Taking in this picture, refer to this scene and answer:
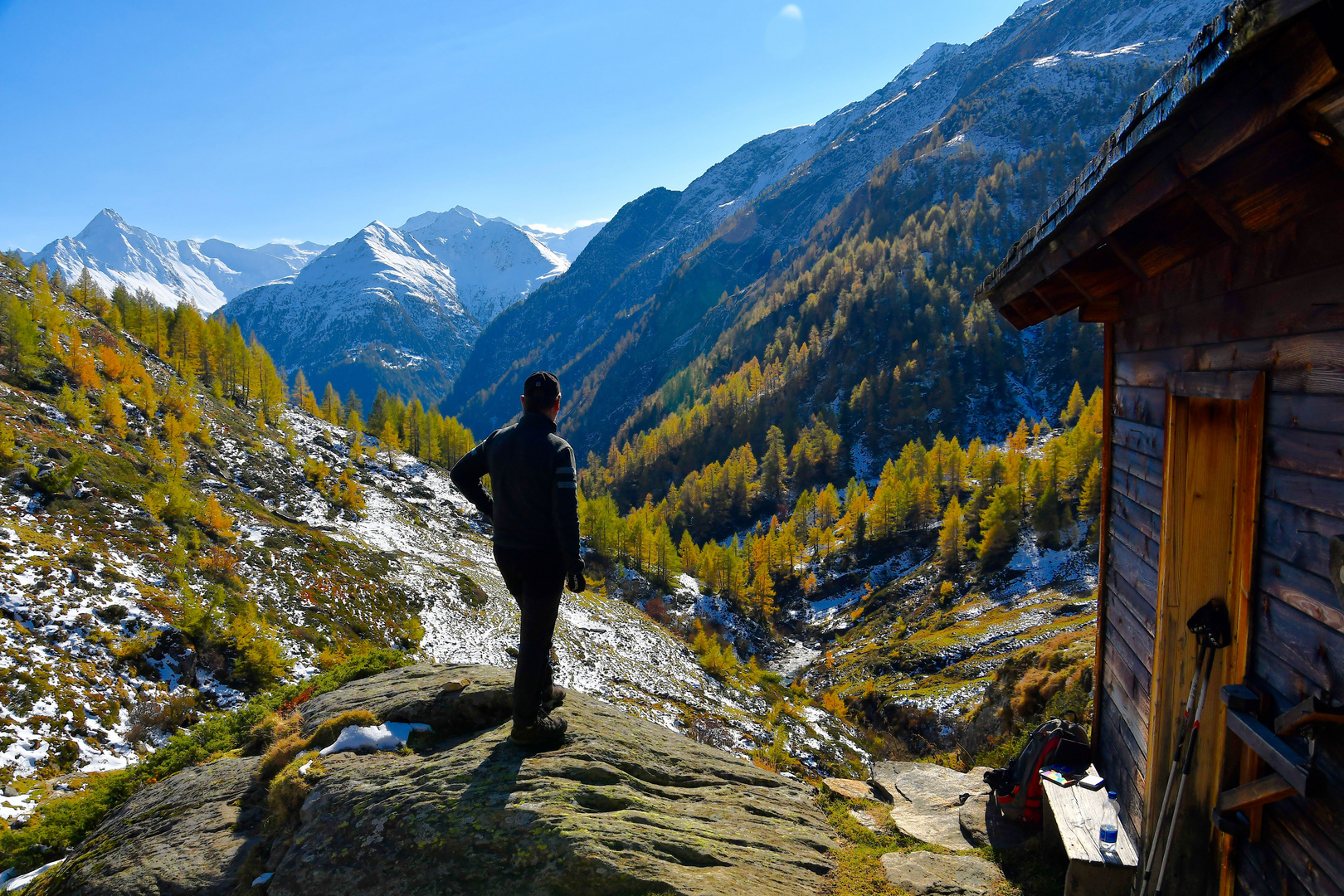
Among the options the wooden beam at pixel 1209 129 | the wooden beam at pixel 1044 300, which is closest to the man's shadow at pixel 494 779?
the wooden beam at pixel 1209 129

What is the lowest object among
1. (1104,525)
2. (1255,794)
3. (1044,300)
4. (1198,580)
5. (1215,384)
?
(1255,794)

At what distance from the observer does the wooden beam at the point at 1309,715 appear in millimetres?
2721

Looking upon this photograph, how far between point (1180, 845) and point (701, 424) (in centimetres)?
13756

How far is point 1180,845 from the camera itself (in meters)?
4.38

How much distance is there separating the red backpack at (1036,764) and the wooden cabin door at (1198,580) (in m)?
2.06

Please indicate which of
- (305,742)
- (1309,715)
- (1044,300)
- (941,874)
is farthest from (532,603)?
(1044,300)

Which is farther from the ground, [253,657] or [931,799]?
[931,799]

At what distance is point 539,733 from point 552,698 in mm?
799

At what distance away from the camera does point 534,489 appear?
5730 millimetres

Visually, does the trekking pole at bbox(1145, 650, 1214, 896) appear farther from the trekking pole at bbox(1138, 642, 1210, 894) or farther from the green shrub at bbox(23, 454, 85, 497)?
the green shrub at bbox(23, 454, 85, 497)

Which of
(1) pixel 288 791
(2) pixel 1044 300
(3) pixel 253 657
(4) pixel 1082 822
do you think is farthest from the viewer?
(3) pixel 253 657

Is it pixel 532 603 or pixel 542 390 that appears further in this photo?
pixel 542 390

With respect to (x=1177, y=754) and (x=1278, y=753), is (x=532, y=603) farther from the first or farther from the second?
(x=1177, y=754)

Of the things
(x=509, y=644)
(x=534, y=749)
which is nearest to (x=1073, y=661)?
(x=534, y=749)
